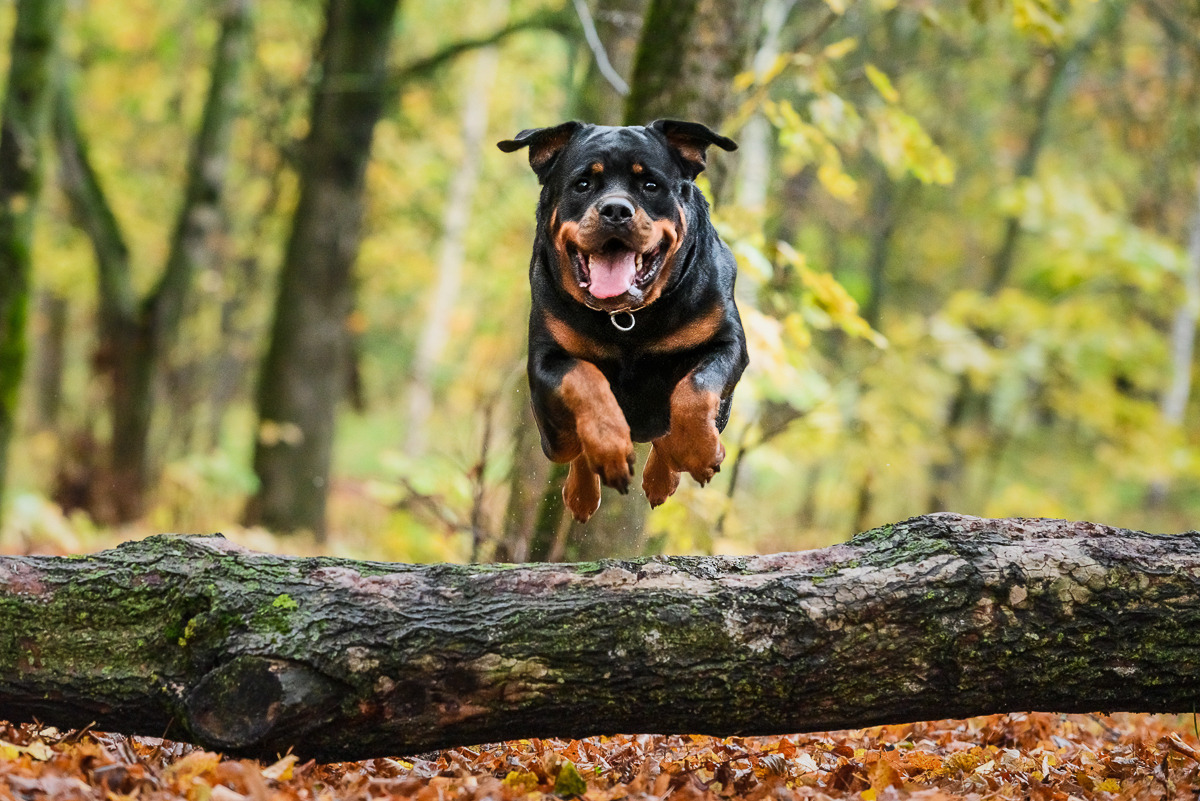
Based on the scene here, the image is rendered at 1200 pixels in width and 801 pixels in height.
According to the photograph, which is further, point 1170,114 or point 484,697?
point 1170,114

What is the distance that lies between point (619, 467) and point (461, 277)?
72.8 feet

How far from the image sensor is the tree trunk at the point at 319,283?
12664 millimetres

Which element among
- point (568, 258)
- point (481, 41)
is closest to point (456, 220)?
point (481, 41)

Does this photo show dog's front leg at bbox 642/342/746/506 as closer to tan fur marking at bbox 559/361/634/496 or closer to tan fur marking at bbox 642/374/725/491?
tan fur marking at bbox 642/374/725/491

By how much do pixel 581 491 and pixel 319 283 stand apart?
8611 millimetres

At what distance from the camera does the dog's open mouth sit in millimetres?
3896

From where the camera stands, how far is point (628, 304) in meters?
3.92

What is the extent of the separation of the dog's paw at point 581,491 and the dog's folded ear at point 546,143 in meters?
1.13

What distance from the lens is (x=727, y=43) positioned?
6.38 meters

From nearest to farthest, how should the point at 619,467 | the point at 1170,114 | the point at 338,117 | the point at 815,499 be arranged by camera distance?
the point at 619,467 → the point at 338,117 → the point at 1170,114 → the point at 815,499

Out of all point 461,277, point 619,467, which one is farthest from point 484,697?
point 461,277

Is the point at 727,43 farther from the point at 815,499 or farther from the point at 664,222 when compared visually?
the point at 815,499

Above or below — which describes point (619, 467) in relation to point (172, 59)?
below

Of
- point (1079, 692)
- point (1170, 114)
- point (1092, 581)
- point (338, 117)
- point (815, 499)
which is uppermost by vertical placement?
point (1170, 114)
